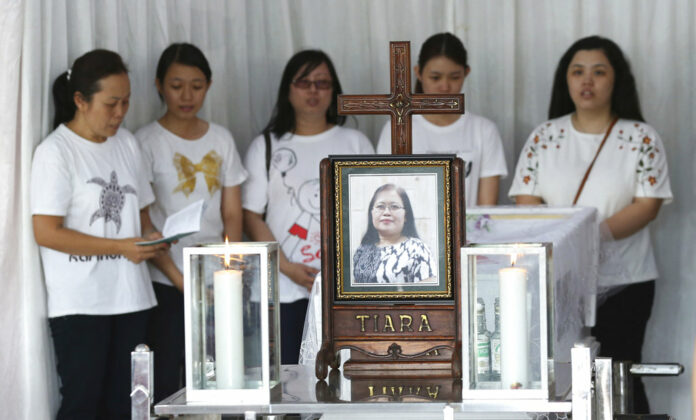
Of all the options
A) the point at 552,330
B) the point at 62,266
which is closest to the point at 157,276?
the point at 62,266

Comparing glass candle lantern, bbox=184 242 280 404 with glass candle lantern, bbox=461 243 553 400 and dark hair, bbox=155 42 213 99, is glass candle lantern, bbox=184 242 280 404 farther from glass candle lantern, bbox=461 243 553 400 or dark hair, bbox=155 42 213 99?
dark hair, bbox=155 42 213 99

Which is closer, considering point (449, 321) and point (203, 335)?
point (203, 335)

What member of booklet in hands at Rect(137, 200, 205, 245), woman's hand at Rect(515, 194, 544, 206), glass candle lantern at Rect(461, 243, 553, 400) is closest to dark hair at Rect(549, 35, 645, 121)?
woman's hand at Rect(515, 194, 544, 206)

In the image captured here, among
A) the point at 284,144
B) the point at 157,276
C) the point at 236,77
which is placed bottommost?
the point at 157,276

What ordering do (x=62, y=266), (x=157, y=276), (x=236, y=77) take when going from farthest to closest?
(x=236, y=77), (x=157, y=276), (x=62, y=266)

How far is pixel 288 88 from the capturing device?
448 cm

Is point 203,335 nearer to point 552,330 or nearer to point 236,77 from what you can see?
point 552,330

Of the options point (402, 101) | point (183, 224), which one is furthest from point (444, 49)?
point (402, 101)

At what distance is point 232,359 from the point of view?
4.95 ft

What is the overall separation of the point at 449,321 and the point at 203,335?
1.28ft

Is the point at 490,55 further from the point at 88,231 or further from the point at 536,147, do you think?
the point at 88,231

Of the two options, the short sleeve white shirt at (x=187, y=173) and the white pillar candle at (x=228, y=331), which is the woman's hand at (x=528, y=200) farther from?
the white pillar candle at (x=228, y=331)

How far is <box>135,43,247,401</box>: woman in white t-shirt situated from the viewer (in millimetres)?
4172

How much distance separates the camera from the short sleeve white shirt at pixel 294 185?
4.38m
